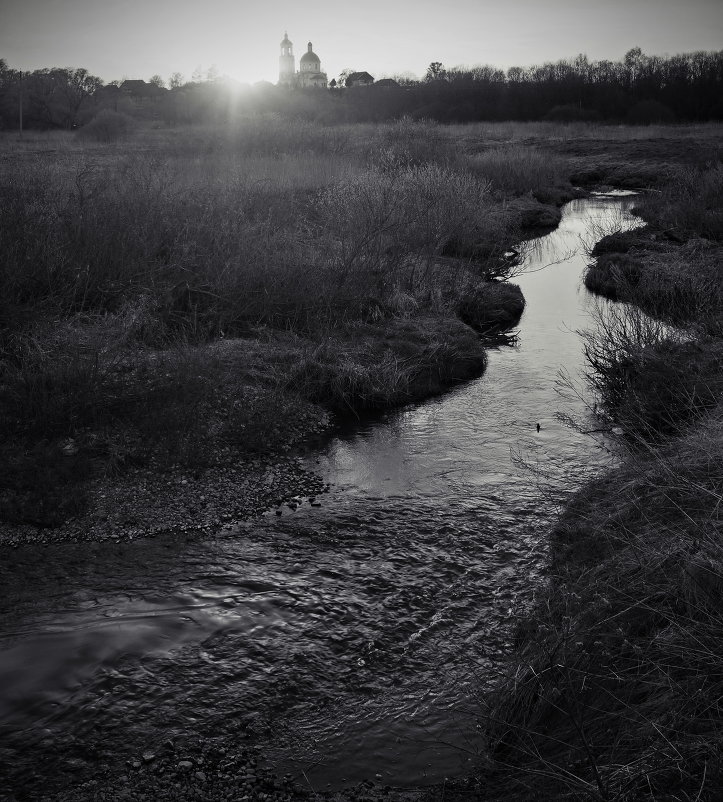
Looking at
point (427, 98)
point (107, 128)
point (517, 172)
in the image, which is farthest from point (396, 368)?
point (427, 98)

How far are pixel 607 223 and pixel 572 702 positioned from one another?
768 inches

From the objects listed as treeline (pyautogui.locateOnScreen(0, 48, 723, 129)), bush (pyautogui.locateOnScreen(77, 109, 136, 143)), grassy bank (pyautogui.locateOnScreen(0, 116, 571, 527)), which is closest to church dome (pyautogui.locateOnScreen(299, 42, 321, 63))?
treeline (pyautogui.locateOnScreen(0, 48, 723, 129))

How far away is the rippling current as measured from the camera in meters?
3.73

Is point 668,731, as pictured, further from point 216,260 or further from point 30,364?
point 216,260

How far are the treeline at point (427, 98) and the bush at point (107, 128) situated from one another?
4673 millimetres

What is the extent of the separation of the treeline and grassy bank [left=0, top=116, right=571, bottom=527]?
1112 inches

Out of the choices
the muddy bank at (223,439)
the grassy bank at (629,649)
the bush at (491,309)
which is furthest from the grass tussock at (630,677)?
the bush at (491,309)

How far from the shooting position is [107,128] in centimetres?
3969

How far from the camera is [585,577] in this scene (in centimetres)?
453

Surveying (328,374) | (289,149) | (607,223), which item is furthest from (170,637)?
(289,149)

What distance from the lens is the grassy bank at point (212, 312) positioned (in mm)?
6949

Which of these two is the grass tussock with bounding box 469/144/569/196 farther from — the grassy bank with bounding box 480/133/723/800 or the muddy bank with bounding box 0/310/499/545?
the grassy bank with bounding box 480/133/723/800

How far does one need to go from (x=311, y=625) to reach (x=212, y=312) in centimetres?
618

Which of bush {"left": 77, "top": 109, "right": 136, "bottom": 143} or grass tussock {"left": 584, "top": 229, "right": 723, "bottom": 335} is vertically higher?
bush {"left": 77, "top": 109, "right": 136, "bottom": 143}
